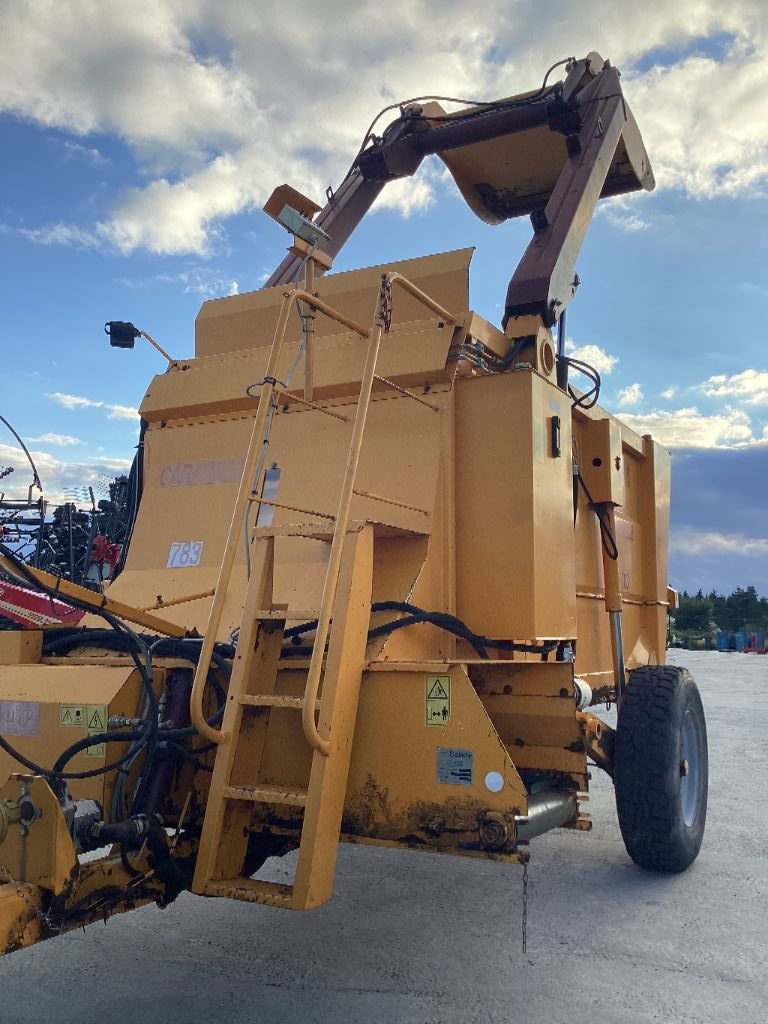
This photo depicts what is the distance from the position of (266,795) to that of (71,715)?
32.0 inches

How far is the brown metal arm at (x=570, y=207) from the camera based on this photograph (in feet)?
15.6

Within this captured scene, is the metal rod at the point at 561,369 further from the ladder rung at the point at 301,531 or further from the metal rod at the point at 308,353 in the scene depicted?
the ladder rung at the point at 301,531

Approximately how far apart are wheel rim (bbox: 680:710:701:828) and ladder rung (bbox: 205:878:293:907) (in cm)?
235

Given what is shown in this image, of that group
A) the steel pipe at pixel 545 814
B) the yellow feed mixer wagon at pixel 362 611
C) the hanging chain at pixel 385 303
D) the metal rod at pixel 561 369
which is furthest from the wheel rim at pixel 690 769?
the hanging chain at pixel 385 303

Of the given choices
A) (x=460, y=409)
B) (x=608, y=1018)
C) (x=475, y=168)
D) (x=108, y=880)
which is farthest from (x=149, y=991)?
(x=475, y=168)

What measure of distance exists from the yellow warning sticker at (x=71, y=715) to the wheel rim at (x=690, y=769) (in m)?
2.83

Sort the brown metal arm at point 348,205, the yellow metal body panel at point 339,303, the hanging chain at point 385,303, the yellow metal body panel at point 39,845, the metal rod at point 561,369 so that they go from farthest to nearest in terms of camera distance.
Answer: the brown metal arm at point 348,205 → the metal rod at point 561,369 → the yellow metal body panel at point 339,303 → the hanging chain at point 385,303 → the yellow metal body panel at point 39,845

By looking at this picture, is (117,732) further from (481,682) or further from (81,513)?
(81,513)

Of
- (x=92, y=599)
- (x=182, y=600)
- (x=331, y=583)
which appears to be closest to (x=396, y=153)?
(x=182, y=600)

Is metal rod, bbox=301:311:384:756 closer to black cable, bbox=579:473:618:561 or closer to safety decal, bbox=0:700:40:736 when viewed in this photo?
safety decal, bbox=0:700:40:736

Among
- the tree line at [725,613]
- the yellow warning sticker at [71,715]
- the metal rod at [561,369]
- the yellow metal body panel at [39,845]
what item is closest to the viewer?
the yellow metal body panel at [39,845]

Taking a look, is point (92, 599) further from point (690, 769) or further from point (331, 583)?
point (690, 769)

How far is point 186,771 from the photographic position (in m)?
3.48

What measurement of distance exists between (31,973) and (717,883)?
316 centimetres
